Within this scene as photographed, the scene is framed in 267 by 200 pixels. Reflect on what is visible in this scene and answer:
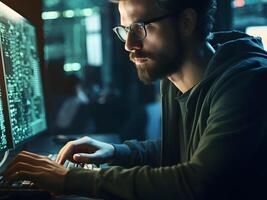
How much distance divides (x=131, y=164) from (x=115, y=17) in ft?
11.5

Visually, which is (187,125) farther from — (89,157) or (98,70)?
(98,70)

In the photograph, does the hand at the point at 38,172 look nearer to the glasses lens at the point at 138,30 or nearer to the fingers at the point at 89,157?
the fingers at the point at 89,157

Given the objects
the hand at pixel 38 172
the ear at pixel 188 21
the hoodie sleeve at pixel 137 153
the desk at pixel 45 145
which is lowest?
the desk at pixel 45 145

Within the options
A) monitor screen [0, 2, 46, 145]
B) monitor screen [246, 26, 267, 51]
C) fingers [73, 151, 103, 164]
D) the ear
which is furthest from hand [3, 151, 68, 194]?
monitor screen [246, 26, 267, 51]

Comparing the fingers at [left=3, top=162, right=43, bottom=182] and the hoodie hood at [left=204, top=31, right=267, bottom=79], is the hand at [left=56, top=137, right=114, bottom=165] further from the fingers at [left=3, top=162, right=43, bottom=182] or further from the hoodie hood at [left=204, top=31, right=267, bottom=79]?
the hoodie hood at [left=204, top=31, right=267, bottom=79]

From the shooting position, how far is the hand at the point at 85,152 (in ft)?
4.44

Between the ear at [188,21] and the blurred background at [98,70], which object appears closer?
the ear at [188,21]

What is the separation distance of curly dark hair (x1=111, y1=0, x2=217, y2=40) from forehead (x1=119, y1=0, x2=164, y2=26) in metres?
0.02

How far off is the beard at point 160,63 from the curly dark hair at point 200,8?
10 centimetres

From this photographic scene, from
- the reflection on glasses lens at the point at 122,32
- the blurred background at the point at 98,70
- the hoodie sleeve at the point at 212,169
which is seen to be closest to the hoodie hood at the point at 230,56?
the hoodie sleeve at the point at 212,169

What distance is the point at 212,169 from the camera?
1.00 metres

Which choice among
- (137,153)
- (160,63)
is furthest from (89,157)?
(160,63)

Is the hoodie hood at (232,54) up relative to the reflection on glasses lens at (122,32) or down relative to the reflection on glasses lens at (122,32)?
down

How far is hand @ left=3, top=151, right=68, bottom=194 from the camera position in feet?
3.49
